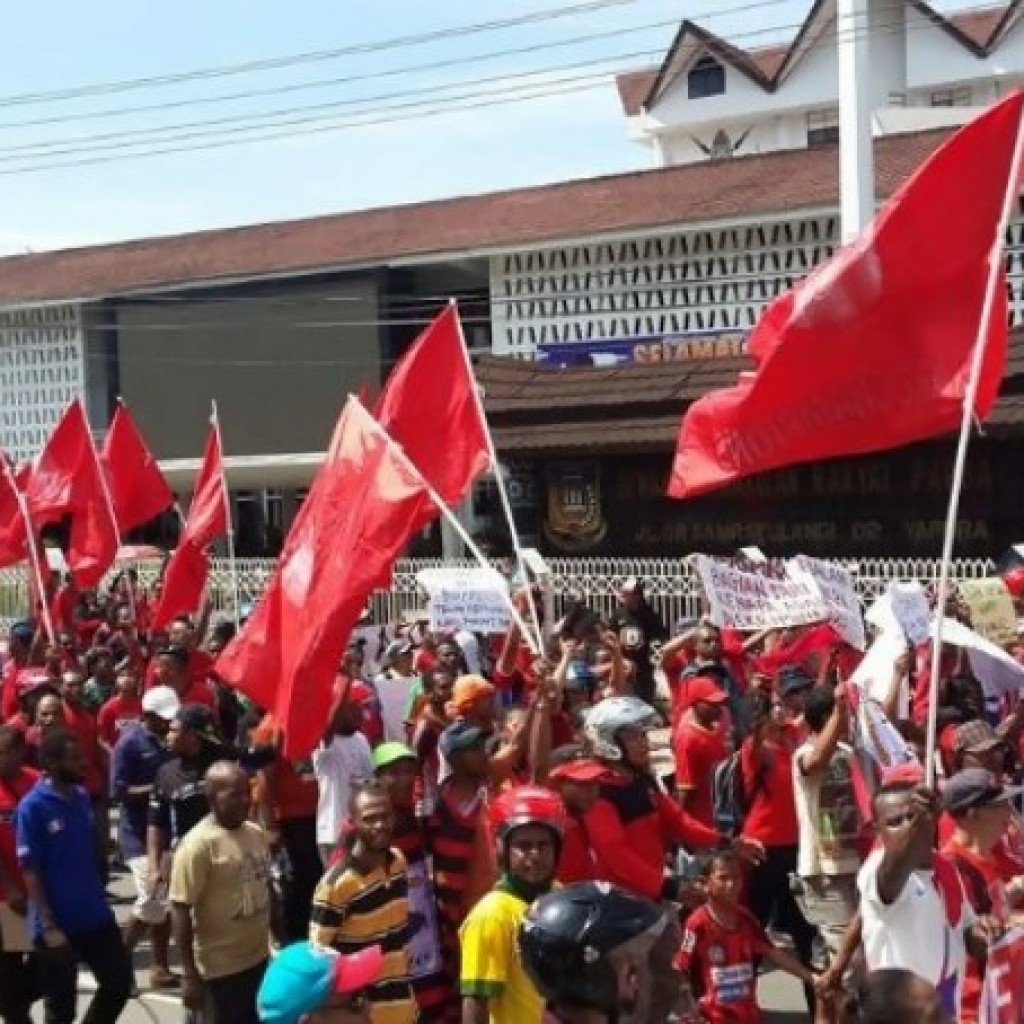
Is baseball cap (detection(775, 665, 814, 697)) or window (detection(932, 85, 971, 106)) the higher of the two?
window (detection(932, 85, 971, 106))

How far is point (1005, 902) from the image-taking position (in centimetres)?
571

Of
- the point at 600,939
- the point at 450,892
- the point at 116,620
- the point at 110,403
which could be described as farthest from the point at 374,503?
the point at 110,403

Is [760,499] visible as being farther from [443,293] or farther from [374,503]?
[374,503]

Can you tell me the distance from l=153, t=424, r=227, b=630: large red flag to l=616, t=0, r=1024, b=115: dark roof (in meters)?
29.1

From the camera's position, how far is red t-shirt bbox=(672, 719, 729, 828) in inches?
327

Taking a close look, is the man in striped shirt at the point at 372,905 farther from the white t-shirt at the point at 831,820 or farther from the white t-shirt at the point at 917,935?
the white t-shirt at the point at 831,820

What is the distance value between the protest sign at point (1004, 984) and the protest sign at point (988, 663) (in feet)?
11.2

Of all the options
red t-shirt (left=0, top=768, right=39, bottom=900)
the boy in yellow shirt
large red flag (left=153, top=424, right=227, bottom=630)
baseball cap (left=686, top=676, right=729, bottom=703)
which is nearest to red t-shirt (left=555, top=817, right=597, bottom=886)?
the boy in yellow shirt

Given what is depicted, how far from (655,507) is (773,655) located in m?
11.8

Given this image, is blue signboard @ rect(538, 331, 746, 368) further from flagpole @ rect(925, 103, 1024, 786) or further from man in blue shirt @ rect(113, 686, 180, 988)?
flagpole @ rect(925, 103, 1024, 786)

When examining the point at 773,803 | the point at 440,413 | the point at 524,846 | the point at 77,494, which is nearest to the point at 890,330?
the point at 773,803

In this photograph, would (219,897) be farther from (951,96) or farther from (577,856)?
(951,96)

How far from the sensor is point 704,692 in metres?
8.64

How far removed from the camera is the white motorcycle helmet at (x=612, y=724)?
21.4ft
